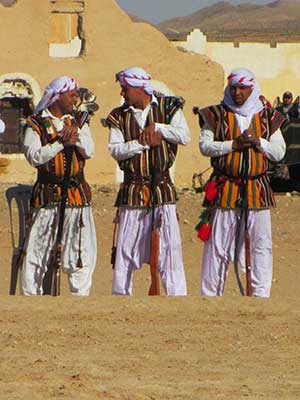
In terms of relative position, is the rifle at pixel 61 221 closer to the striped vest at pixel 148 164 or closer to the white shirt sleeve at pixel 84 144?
the white shirt sleeve at pixel 84 144

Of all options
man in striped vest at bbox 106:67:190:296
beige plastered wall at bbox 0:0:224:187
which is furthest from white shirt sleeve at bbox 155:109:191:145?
beige plastered wall at bbox 0:0:224:187

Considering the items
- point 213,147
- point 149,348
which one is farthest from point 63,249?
point 149,348

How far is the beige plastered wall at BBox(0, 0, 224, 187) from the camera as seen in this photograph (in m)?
23.2

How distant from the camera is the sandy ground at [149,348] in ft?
22.5

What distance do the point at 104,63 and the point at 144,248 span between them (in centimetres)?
1421

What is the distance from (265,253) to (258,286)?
0.71 feet

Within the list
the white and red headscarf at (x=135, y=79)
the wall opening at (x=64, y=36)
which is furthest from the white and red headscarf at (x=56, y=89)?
the wall opening at (x=64, y=36)

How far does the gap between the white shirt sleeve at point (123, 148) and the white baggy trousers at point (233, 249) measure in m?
0.67

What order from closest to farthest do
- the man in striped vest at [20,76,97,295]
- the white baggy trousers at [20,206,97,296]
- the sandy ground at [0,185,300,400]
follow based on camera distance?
1. the sandy ground at [0,185,300,400]
2. the man in striped vest at [20,76,97,295]
3. the white baggy trousers at [20,206,97,296]

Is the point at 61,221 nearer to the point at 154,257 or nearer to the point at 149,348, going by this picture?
the point at 154,257

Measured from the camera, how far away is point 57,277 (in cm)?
945

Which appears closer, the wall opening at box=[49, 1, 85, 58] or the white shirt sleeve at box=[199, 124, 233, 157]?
the white shirt sleeve at box=[199, 124, 233, 157]

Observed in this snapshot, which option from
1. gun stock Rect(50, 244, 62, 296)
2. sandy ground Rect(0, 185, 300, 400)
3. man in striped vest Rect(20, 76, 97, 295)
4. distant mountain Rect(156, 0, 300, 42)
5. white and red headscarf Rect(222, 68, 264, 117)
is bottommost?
sandy ground Rect(0, 185, 300, 400)

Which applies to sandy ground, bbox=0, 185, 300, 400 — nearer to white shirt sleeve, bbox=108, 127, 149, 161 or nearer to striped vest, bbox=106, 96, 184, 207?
striped vest, bbox=106, 96, 184, 207
